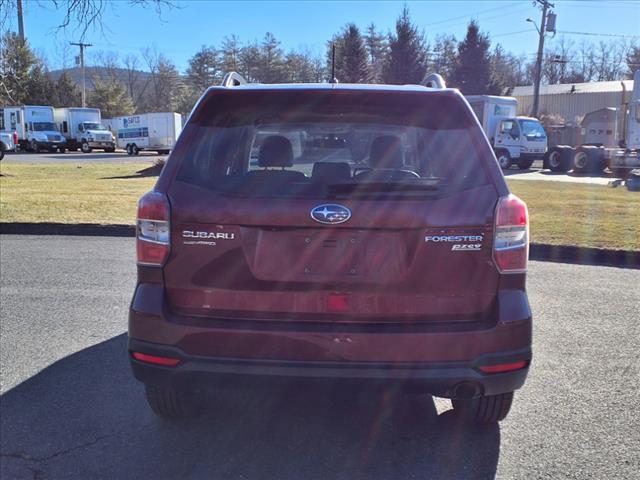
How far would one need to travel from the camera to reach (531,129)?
26312 mm

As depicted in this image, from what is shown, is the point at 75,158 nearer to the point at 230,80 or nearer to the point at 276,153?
the point at 230,80

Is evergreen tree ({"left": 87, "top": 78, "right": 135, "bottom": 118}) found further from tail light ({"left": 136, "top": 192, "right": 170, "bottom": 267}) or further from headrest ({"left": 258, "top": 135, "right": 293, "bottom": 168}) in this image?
tail light ({"left": 136, "top": 192, "right": 170, "bottom": 267})

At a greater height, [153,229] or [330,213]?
[330,213]

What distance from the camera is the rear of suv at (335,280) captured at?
2.46 m

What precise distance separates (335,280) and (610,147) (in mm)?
26090

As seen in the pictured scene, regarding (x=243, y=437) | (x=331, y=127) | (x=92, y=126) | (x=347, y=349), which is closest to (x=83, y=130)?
(x=92, y=126)

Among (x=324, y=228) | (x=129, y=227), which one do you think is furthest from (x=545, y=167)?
(x=324, y=228)

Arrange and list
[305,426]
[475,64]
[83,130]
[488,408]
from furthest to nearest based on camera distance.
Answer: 1. [475,64]
2. [83,130]
3. [305,426]
4. [488,408]

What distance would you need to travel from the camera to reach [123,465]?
280 centimetres

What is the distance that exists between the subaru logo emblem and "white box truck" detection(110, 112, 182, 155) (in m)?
37.3

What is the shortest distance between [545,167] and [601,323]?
22183mm

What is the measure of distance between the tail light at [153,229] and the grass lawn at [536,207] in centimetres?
683

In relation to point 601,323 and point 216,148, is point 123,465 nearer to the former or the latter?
point 216,148

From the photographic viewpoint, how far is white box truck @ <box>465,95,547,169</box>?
26016 mm
